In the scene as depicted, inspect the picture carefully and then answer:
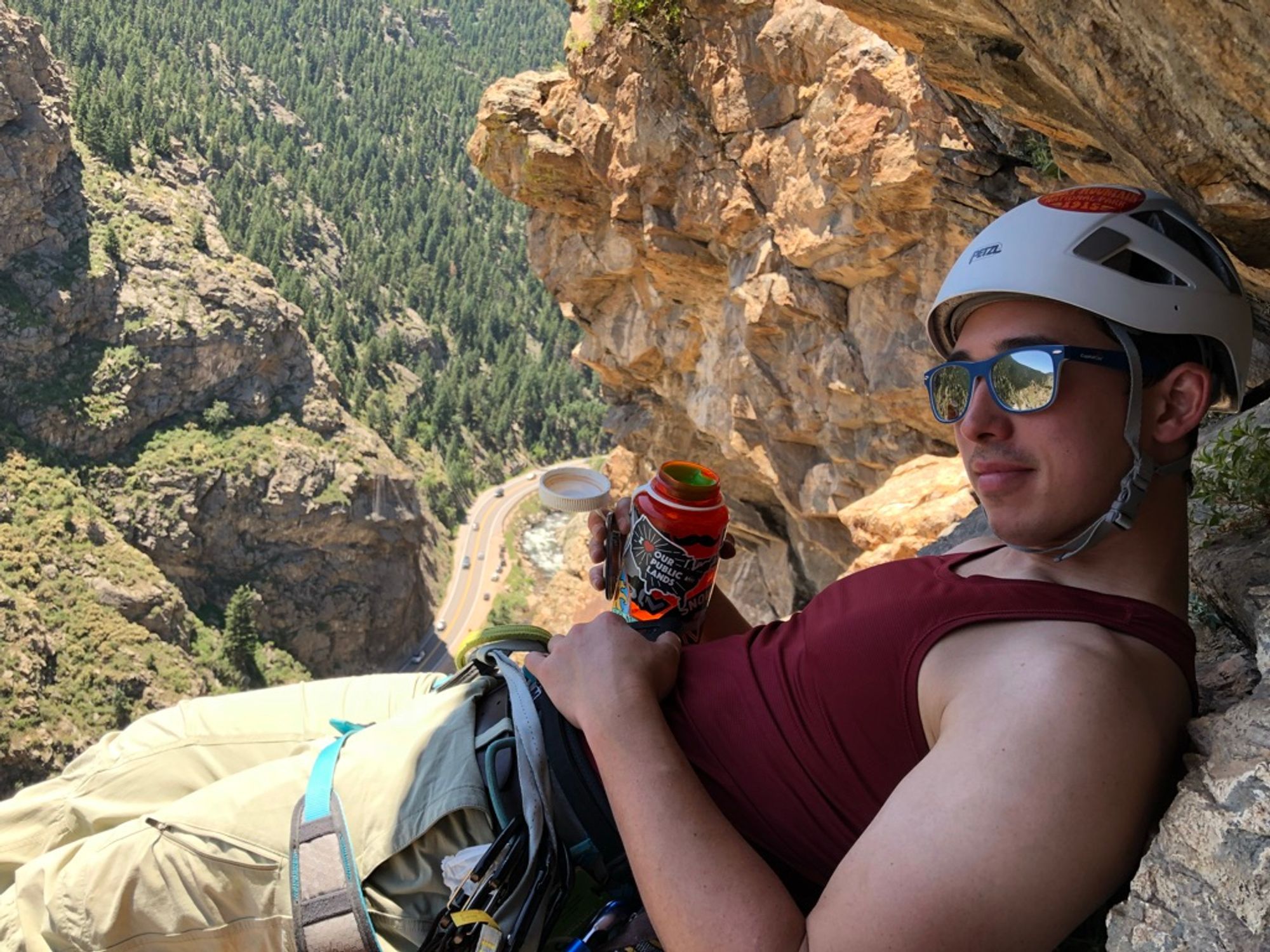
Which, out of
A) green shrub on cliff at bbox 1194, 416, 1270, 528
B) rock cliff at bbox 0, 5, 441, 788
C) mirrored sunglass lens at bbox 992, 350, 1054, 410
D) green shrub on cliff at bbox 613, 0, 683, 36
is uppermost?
green shrub on cliff at bbox 613, 0, 683, 36

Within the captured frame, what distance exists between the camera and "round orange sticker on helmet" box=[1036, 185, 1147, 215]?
205 cm

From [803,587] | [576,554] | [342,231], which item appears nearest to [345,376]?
[342,231]

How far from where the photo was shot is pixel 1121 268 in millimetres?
1948

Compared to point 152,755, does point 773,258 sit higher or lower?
lower

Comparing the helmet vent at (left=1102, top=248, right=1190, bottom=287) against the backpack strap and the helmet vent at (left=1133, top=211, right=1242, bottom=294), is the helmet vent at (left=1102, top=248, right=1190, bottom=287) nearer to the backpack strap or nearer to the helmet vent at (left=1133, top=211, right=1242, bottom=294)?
the helmet vent at (left=1133, top=211, right=1242, bottom=294)

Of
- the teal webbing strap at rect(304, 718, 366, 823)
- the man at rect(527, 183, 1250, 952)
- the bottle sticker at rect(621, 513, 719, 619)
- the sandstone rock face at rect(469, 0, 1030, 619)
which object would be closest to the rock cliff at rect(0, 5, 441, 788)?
the sandstone rock face at rect(469, 0, 1030, 619)

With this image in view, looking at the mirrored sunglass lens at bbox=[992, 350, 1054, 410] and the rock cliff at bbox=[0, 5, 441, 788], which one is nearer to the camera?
the mirrored sunglass lens at bbox=[992, 350, 1054, 410]

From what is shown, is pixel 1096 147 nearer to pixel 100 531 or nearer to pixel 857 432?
pixel 857 432

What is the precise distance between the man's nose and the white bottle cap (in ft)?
37.1

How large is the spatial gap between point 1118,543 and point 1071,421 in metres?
0.28

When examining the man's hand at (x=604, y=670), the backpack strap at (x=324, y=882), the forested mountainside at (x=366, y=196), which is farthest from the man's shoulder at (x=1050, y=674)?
the forested mountainside at (x=366, y=196)

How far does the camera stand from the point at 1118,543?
1.87 metres

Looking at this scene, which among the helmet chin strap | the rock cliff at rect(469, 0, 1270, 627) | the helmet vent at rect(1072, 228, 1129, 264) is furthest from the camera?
the rock cliff at rect(469, 0, 1270, 627)

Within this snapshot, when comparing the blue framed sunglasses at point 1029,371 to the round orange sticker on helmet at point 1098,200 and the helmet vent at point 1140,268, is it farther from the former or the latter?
the round orange sticker on helmet at point 1098,200
